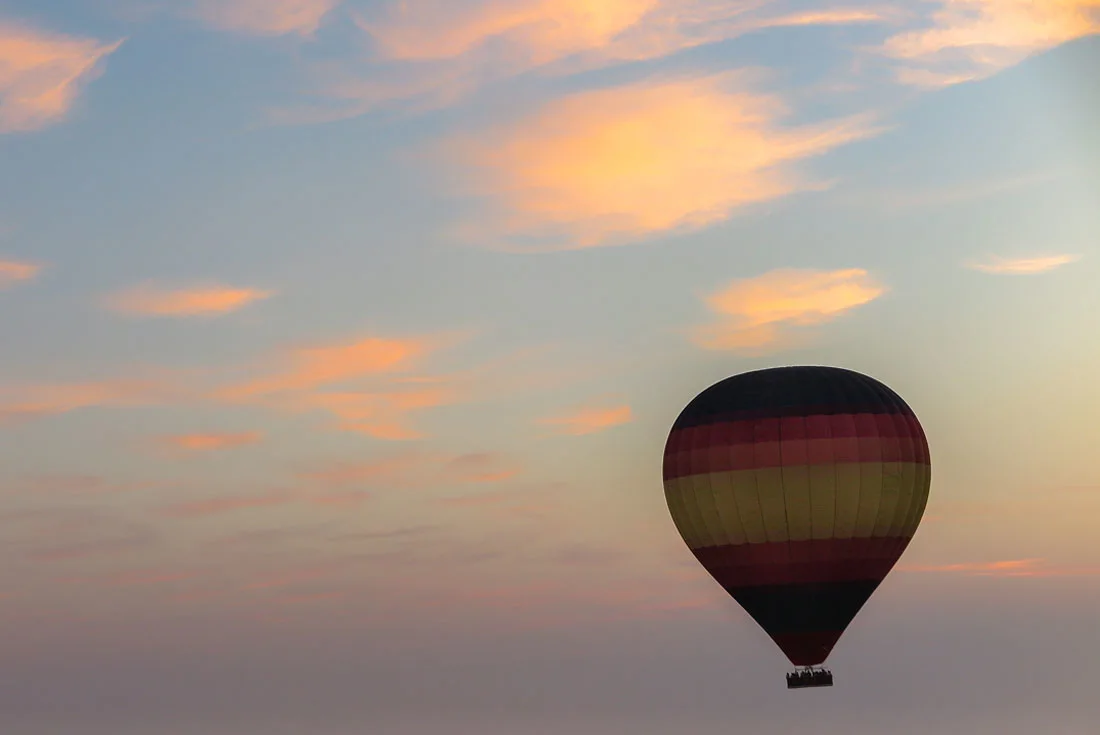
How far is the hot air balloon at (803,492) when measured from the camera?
2511 inches

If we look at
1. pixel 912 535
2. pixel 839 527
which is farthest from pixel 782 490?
pixel 912 535

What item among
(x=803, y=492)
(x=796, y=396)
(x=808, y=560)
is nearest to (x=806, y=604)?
(x=808, y=560)

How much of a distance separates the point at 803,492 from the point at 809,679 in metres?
7.20

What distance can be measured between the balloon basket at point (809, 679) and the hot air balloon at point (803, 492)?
68mm

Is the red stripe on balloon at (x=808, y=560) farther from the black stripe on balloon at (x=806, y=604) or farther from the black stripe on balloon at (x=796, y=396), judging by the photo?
the black stripe on balloon at (x=796, y=396)

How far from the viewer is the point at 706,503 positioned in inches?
2581

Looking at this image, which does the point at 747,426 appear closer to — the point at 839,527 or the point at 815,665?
the point at 839,527

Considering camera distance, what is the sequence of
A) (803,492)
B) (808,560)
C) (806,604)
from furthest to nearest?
1. (806,604)
2. (808,560)
3. (803,492)

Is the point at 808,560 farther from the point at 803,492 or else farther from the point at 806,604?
the point at 803,492

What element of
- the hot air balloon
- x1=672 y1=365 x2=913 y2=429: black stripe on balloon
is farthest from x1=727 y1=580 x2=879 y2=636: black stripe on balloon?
x1=672 y1=365 x2=913 y2=429: black stripe on balloon

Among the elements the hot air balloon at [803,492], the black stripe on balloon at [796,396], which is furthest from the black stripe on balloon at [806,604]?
the black stripe on balloon at [796,396]

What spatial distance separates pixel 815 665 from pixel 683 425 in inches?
403

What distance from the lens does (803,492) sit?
63781mm

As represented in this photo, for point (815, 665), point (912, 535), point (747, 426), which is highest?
point (747, 426)
